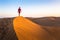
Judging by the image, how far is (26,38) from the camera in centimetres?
516

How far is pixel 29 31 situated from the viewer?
17.8 ft

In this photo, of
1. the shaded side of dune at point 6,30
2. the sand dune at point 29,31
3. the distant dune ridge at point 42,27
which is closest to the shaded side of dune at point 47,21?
the distant dune ridge at point 42,27

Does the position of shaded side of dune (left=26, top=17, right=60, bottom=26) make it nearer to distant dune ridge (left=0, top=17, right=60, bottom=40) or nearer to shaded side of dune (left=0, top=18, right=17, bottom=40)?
distant dune ridge (left=0, top=17, right=60, bottom=40)

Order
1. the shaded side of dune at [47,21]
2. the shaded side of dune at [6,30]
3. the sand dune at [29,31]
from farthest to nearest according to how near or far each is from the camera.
Result: the shaded side of dune at [47,21] < the sand dune at [29,31] < the shaded side of dune at [6,30]

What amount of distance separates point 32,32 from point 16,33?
17.8 inches

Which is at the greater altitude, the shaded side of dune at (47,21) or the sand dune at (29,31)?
the shaded side of dune at (47,21)

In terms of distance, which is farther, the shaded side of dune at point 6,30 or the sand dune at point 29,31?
the sand dune at point 29,31

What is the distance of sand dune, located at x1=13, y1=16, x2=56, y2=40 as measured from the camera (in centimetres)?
521

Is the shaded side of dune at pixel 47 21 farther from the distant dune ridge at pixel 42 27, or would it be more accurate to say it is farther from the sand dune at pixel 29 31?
the sand dune at pixel 29 31

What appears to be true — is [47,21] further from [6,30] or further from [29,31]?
Result: [6,30]

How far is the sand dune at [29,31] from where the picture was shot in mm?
5211

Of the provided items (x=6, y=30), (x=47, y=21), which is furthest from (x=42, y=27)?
(x=6, y=30)

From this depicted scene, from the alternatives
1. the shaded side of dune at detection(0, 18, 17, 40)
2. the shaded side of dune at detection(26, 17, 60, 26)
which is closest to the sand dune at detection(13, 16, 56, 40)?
the shaded side of dune at detection(0, 18, 17, 40)

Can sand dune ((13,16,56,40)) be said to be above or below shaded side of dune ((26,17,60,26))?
below
